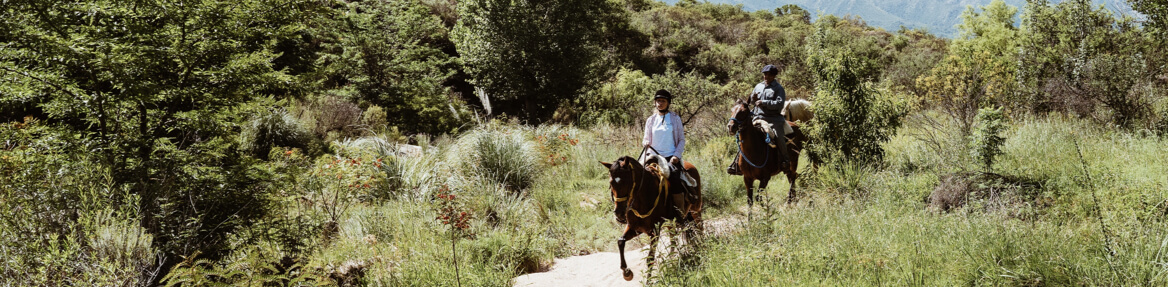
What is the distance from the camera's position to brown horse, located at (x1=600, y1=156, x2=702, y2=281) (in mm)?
4293

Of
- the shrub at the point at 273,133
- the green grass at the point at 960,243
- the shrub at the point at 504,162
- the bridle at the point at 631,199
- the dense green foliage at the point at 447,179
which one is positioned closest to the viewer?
the green grass at the point at 960,243

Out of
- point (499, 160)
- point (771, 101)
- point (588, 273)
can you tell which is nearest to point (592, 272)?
point (588, 273)

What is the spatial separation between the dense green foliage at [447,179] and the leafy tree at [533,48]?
5.82 m

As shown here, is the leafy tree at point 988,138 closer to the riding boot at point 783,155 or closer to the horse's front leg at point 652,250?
the riding boot at point 783,155

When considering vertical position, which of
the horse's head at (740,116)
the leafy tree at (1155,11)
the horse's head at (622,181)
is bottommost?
the horse's head at (622,181)

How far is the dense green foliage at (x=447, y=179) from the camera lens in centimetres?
345

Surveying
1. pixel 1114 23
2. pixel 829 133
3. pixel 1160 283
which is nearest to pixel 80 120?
pixel 1160 283

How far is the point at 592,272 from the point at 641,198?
1.22 metres

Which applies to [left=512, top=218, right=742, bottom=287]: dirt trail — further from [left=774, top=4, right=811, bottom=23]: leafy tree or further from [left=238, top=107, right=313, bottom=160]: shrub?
[left=774, top=4, right=811, bottom=23]: leafy tree

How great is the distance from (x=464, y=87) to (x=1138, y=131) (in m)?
20.9

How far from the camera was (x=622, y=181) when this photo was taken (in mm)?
4250

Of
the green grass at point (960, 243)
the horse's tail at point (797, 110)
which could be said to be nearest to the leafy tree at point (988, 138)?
the green grass at point (960, 243)

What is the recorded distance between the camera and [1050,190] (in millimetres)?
5500

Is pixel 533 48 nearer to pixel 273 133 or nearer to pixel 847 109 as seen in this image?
pixel 273 133
